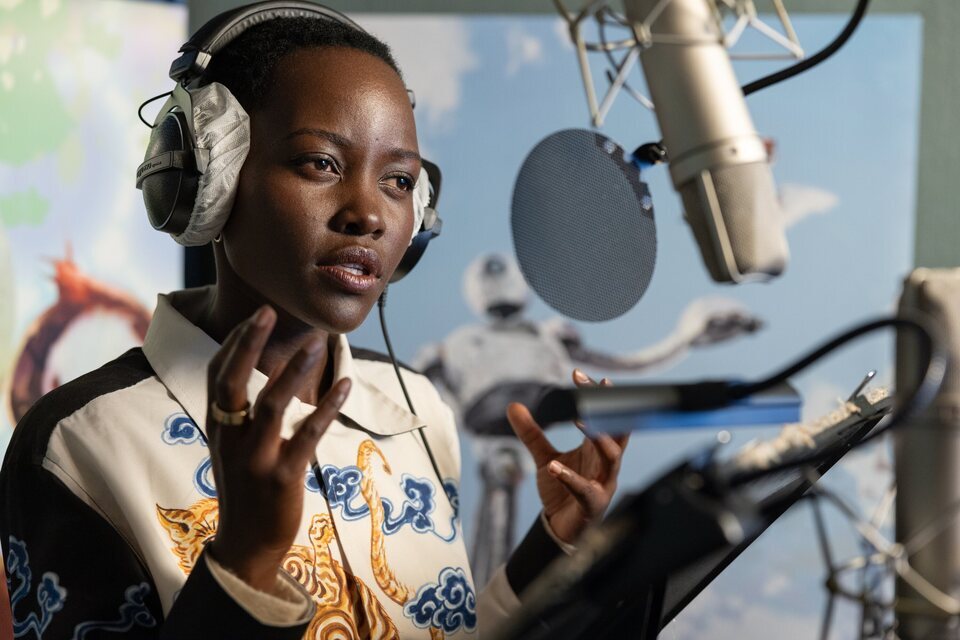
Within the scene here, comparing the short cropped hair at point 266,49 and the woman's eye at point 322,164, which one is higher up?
the short cropped hair at point 266,49

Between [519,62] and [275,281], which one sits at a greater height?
[275,281]

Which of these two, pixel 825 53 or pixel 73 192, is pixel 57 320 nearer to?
pixel 73 192

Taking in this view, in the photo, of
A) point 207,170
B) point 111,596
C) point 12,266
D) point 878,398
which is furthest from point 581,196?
point 12,266

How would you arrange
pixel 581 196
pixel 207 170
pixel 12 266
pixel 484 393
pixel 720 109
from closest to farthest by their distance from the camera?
pixel 720 109 → pixel 581 196 → pixel 207 170 → pixel 12 266 → pixel 484 393

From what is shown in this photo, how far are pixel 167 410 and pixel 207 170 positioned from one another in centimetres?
21

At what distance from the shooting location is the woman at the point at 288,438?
2.60ft

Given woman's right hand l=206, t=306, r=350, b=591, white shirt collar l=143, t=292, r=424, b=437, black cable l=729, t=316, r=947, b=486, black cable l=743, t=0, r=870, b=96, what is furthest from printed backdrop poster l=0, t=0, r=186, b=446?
black cable l=729, t=316, r=947, b=486

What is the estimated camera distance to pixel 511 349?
2.17 meters

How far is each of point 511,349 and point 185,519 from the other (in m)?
1.37

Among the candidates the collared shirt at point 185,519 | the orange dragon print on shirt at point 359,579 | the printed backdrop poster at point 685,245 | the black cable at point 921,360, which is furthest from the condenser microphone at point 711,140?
the printed backdrop poster at point 685,245

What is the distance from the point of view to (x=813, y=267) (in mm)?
2174

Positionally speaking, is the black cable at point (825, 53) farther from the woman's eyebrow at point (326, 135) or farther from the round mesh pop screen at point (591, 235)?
the woman's eyebrow at point (326, 135)

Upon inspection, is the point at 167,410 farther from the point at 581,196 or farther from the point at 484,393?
the point at 484,393

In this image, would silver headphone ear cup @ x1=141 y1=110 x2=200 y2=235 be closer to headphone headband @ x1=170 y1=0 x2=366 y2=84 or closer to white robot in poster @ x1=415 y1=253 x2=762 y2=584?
headphone headband @ x1=170 y1=0 x2=366 y2=84
